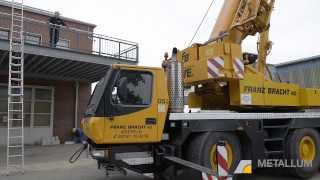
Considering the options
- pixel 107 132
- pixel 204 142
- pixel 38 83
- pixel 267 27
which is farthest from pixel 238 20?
pixel 38 83

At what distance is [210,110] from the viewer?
9.47 metres

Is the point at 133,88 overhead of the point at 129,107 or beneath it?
overhead

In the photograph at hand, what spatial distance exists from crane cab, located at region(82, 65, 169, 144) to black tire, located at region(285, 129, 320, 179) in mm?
3645

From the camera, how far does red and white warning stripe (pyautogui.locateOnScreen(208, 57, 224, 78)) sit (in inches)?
346

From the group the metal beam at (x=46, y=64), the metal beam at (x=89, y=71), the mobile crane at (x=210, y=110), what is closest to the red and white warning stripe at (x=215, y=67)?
the mobile crane at (x=210, y=110)

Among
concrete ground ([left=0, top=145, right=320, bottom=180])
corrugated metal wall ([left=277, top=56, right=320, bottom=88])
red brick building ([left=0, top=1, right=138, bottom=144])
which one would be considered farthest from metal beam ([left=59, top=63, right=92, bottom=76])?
corrugated metal wall ([left=277, top=56, right=320, bottom=88])

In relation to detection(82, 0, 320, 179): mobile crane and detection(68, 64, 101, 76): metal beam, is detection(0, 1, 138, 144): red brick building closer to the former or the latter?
detection(68, 64, 101, 76): metal beam

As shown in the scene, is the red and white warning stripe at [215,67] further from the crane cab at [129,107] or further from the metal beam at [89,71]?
the metal beam at [89,71]

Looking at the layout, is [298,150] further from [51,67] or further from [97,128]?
[51,67]

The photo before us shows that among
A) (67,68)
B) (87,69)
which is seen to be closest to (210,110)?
(87,69)

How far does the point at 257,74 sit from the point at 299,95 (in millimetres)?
1561

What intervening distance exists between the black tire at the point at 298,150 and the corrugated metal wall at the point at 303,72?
3213mm

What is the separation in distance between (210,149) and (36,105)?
13.6 m

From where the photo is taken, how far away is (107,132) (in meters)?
7.56
